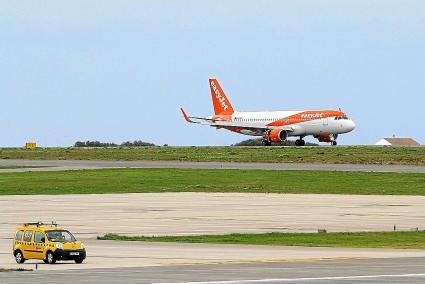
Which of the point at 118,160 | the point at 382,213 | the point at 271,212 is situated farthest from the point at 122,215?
the point at 118,160

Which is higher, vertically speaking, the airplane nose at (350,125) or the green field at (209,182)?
A: the airplane nose at (350,125)

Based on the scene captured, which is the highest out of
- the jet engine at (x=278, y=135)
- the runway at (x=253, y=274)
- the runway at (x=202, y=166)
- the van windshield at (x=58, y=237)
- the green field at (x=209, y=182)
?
the jet engine at (x=278, y=135)

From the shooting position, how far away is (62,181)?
11569 centimetres

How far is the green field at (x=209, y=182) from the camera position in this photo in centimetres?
10525

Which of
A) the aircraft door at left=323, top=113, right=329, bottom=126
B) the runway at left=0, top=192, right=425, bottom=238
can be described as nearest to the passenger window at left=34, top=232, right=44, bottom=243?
the runway at left=0, top=192, right=425, bottom=238

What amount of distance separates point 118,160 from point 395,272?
380ft

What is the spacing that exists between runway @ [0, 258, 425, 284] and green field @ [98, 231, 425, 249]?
11390 millimetres

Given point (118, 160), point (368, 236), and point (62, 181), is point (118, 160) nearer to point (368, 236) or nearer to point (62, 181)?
point (62, 181)

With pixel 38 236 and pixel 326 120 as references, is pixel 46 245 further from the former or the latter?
pixel 326 120

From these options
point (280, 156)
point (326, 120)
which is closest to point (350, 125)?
point (326, 120)

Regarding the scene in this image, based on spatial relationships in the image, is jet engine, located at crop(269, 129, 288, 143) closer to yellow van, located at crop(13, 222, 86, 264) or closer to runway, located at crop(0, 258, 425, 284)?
yellow van, located at crop(13, 222, 86, 264)

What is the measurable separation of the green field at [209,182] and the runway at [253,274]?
176 ft

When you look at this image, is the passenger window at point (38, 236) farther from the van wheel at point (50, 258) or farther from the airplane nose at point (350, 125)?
the airplane nose at point (350, 125)

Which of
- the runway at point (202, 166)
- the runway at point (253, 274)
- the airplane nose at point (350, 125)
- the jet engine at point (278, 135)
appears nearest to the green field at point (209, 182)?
the runway at point (202, 166)
